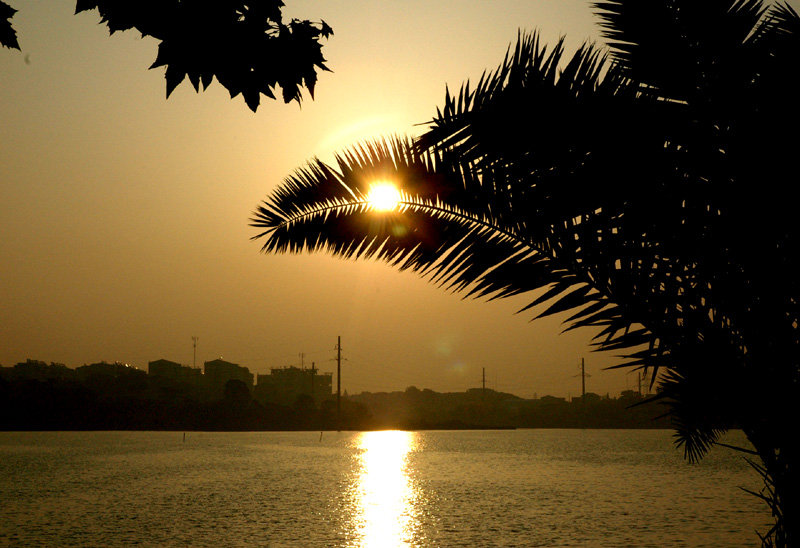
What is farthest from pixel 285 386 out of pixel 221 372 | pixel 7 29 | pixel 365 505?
pixel 7 29

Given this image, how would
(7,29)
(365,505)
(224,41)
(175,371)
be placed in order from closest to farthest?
(224,41), (7,29), (365,505), (175,371)

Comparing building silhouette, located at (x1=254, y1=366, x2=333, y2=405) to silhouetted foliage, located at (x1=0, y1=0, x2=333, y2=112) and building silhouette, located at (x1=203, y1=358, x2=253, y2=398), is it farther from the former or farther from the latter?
silhouetted foliage, located at (x1=0, y1=0, x2=333, y2=112)

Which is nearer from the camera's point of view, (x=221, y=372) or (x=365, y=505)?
(x=365, y=505)

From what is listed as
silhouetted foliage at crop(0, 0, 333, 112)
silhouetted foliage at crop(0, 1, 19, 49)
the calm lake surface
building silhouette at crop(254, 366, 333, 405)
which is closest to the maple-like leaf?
silhouetted foliage at crop(0, 0, 333, 112)

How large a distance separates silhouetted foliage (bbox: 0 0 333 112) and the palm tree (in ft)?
4.21

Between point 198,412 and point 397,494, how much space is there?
102372mm

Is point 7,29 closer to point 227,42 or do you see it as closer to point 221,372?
point 227,42

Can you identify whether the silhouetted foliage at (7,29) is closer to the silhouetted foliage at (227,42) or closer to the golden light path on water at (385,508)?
the silhouetted foliage at (227,42)

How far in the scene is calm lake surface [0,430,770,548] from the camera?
25734mm

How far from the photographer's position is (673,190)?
459cm

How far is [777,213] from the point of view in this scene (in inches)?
168

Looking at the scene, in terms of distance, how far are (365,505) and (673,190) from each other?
34081 mm

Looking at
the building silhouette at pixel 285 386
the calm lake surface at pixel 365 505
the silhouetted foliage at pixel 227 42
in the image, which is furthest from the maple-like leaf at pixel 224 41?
the building silhouette at pixel 285 386

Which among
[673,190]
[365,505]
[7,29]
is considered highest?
[7,29]
